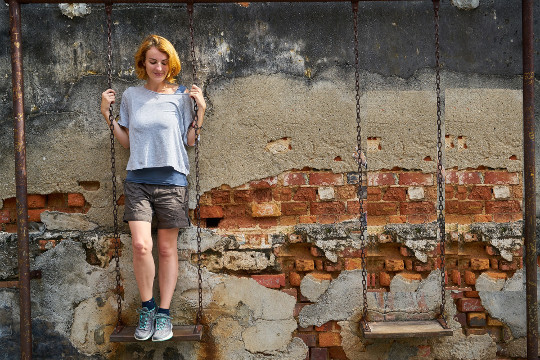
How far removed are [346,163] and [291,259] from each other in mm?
727

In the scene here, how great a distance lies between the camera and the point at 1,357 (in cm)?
303

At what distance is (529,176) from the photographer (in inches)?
115

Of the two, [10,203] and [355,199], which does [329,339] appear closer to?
[355,199]

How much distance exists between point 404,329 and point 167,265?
149 centimetres

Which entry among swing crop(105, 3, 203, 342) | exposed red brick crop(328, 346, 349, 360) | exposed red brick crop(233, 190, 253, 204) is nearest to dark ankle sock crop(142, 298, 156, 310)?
swing crop(105, 3, 203, 342)

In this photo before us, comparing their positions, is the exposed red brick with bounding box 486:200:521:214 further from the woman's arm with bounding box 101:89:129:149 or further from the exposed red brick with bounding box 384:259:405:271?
the woman's arm with bounding box 101:89:129:149

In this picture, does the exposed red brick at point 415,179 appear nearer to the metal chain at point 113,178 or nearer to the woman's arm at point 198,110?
the woman's arm at point 198,110

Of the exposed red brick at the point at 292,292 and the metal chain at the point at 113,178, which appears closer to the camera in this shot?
the metal chain at the point at 113,178

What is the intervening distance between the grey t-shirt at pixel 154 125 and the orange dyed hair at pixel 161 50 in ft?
0.34

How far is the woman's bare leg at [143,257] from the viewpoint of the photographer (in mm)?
2777

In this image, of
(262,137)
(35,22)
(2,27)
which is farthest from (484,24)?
(2,27)

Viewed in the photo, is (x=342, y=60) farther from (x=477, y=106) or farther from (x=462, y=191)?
(x=462, y=191)

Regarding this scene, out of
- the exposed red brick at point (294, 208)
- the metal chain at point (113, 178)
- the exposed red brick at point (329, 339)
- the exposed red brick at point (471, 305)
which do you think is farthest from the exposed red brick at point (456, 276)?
the metal chain at point (113, 178)

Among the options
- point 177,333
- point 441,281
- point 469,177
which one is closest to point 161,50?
point 177,333
